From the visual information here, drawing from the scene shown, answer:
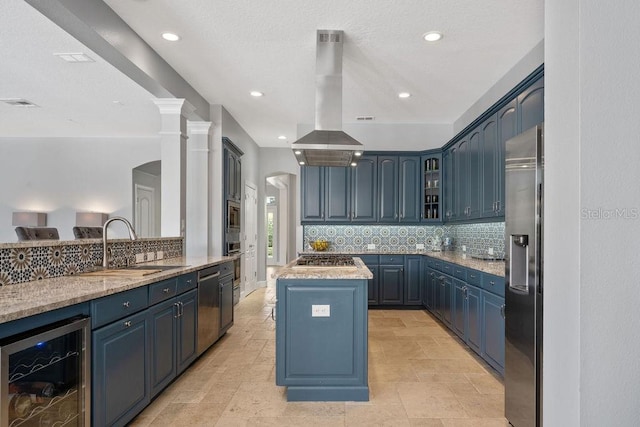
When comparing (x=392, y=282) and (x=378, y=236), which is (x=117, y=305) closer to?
(x=392, y=282)

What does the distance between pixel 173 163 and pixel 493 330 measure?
3.82 m

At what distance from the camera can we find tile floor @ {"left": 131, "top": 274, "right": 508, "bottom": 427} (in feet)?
8.16

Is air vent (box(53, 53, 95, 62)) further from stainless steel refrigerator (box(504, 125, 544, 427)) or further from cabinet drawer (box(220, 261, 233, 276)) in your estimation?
stainless steel refrigerator (box(504, 125, 544, 427))

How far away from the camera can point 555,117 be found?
1.66 meters

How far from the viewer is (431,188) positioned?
19.6 ft

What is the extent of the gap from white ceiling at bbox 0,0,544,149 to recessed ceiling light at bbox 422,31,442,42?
0.22 feet

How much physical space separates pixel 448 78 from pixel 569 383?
3.64 metres

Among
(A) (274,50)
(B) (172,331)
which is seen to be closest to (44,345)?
(B) (172,331)

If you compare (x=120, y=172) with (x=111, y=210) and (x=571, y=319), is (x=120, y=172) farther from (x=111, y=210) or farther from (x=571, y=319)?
(x=571, y=319)

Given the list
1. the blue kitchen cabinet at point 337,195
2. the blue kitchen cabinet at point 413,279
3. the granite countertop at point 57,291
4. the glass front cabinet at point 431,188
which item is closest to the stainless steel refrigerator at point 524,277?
the granite countertop at point 57,291

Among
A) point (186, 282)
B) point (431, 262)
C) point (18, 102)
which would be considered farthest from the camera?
point (18, 102)

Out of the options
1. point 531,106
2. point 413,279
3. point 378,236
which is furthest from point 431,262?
point 531,106

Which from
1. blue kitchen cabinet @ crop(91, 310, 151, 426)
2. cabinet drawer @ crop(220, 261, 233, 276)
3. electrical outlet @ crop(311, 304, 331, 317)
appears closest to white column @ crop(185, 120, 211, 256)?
cabinet drawer @ crop(220, 261, 233, 276)

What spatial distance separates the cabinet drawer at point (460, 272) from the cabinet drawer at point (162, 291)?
9.22 feet
